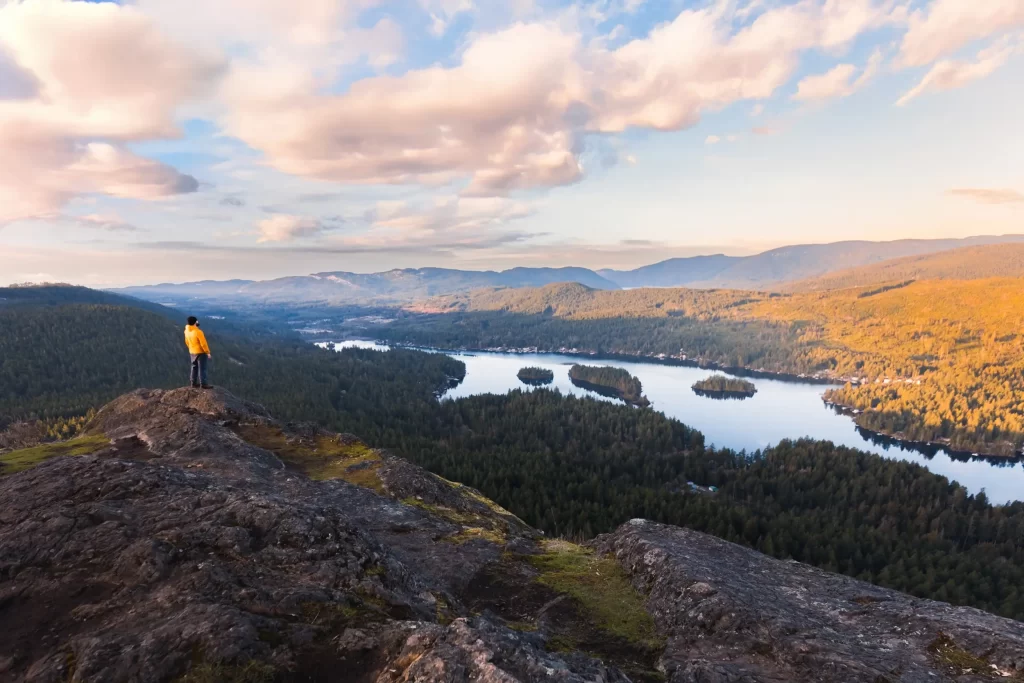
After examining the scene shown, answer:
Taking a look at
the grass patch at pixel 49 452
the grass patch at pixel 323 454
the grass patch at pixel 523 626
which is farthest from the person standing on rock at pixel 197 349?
the grass patch at pixel 523 626

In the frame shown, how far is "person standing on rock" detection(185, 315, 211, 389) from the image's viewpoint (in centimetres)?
3278

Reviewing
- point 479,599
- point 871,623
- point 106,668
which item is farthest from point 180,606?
point 871,623

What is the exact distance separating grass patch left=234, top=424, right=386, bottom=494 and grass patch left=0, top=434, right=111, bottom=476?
26.8 feet

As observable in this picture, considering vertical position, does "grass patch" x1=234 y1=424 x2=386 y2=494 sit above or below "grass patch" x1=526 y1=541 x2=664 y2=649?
above

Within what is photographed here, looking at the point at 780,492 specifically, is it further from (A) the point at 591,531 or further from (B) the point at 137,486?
(B) the point at 137,486

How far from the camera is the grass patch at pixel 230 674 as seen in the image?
1013 centimetres

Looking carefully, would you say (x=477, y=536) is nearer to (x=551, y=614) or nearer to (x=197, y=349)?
(x=551, y=614)

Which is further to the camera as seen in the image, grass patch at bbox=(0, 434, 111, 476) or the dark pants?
the dark pants

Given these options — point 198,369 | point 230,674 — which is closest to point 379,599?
point 230,674

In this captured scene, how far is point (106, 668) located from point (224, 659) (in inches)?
88.8

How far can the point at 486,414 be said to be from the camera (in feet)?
636

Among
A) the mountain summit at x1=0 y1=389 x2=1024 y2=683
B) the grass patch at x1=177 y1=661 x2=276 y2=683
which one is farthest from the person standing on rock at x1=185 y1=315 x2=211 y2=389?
the grass patch at x1=177 y1=661 x2=276 y2=683

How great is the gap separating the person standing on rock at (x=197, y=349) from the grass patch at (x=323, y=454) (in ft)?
19.2

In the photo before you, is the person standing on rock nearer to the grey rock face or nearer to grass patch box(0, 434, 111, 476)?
grass patch box(0, 434, 111, 476)
